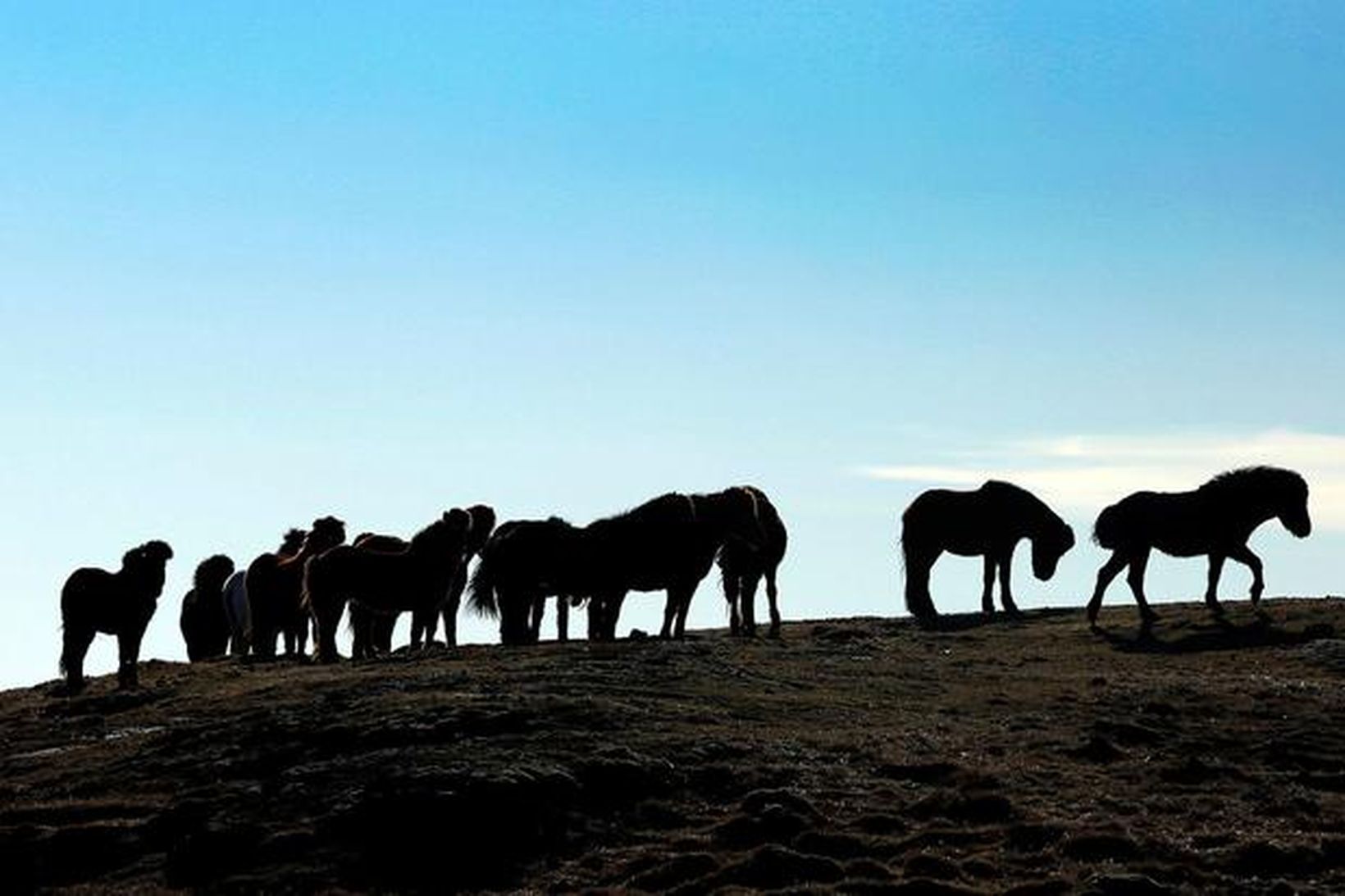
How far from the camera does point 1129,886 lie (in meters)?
22.0

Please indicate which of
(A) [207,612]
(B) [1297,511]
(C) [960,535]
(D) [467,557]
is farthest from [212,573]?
(B) [1297,511]

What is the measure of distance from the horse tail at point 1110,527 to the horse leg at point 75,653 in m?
20.6

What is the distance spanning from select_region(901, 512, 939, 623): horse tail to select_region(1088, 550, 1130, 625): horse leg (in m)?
5.54

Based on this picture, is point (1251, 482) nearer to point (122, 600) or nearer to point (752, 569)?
point (752, 569)

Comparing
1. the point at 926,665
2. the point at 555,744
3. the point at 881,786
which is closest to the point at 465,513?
the point at 926,665

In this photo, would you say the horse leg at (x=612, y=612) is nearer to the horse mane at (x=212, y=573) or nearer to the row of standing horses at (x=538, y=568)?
the row of standing horses at (x=538, y=568)

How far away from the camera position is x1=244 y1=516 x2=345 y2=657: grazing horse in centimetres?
4159

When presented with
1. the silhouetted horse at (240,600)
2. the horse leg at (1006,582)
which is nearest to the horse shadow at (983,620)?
the horse leg at (1006,582)

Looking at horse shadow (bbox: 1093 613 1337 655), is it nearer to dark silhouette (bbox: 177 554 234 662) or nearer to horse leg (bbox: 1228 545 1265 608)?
horse leg (bbox: 1228 545 1265 608)

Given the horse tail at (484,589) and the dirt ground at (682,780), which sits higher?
the horse tail at (484,589)

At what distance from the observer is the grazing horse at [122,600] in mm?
37344

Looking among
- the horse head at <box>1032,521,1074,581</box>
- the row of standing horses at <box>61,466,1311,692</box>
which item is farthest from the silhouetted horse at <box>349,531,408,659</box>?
the horse head at <box>1032,521,1074,581</box>

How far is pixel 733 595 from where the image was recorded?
41.9m

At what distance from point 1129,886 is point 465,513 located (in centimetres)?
1872
